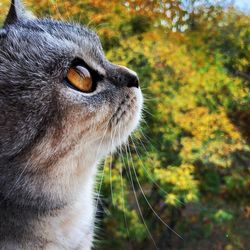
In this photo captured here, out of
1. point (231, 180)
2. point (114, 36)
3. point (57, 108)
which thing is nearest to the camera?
point (57, 108)

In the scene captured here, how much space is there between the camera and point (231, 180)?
194 cm

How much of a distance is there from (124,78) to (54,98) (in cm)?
13

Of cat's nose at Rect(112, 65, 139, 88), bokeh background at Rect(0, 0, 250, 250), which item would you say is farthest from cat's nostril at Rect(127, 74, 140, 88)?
bokeh background at Rect(0, 0, 250, 250)

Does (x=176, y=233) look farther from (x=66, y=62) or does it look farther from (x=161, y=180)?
(x=66, y=62)

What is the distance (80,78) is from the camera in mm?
688

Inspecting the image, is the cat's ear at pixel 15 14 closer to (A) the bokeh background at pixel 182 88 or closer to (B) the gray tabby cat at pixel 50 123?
(B) the gray tabby cat at pixel 50 123

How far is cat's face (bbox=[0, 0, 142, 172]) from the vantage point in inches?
25.9

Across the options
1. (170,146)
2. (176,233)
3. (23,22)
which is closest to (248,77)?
(170,146)

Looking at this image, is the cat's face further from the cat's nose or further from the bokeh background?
the bokeh background

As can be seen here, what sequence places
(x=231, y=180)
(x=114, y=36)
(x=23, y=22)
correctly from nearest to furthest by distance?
(x=23, y=22), (x=114, y=36), (x=231, y=180)

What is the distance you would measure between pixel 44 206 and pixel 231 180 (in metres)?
1.37

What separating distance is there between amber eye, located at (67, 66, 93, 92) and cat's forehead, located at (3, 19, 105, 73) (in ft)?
0.06

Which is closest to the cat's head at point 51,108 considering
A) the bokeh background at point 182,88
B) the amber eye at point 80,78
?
the amber eye at point 80,78

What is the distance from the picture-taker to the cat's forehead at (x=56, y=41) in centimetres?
70
